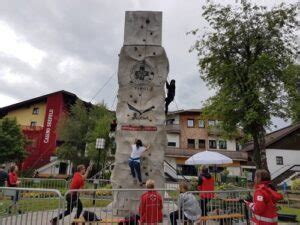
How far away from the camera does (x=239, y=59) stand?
2186 centimetres

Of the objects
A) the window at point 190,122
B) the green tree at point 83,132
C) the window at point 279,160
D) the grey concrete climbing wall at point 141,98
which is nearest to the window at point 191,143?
the window at point 190,122

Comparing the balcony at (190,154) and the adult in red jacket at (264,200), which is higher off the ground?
the balcony at (190,154)

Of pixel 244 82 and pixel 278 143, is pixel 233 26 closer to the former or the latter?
pixel 244 82

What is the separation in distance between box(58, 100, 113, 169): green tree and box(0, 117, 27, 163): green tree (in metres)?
3.87

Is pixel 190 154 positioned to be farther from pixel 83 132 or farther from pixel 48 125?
pixel 48 125

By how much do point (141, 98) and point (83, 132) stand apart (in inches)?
947

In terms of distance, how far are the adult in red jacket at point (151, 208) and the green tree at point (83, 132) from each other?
24.3 m

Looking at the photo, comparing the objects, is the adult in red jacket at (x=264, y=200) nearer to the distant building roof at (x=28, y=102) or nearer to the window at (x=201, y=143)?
the distant building roof at (x=28, y=102)

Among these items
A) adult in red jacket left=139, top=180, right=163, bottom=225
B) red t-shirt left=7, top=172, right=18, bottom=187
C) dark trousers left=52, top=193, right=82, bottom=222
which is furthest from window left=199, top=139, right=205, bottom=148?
adult in red jacket left=139, top=180, right=163, bottom=225

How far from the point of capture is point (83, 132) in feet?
109

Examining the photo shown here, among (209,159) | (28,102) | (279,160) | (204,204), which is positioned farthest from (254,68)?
(28,102)

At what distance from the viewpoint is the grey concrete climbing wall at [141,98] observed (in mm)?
9977

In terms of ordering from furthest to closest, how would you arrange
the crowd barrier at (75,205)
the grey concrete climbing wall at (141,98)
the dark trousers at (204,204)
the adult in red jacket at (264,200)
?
the grey concrete climbing wall at (141,98) < the dark trousers at (204,204) < the crowd barrier at (75,205) < the adult in red jacket at (264,200)

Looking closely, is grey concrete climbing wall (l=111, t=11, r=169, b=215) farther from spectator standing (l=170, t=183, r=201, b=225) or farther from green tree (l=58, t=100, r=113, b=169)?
green tree (l=58, t=100, r=113, b=169)
